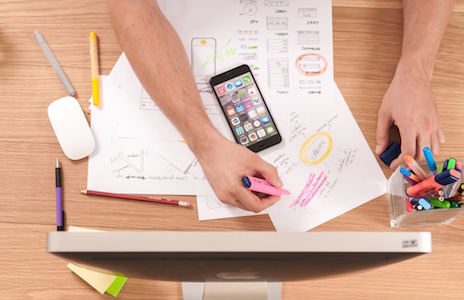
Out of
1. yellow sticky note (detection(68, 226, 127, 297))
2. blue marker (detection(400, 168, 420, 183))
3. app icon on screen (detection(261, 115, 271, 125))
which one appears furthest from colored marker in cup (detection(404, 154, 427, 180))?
yellow sticky note (detection(68, 226, 127, 297))

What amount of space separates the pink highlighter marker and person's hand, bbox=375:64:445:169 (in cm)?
22

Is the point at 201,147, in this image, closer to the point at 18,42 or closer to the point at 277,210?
the point at 277,210

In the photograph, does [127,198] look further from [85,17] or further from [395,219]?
[395,219]

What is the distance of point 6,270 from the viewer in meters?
0.83

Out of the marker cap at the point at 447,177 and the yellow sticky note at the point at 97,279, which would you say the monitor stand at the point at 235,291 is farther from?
the marker cap at the point at 447,177

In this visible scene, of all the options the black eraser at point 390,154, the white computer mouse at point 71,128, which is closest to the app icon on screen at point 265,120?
the black eraser at point 390,154

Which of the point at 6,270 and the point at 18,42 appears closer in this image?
the point at 6,270

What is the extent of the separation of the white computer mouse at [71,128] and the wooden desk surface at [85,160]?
2 cm

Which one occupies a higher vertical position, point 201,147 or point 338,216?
point 201,147

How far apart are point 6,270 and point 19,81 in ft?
1.19

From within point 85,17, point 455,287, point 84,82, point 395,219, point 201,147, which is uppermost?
point 85,17

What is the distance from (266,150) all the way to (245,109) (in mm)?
89

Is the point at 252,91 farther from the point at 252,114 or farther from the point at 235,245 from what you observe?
the point at 235,245

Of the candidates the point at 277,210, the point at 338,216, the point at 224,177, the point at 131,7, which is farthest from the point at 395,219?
the point at 131,7
